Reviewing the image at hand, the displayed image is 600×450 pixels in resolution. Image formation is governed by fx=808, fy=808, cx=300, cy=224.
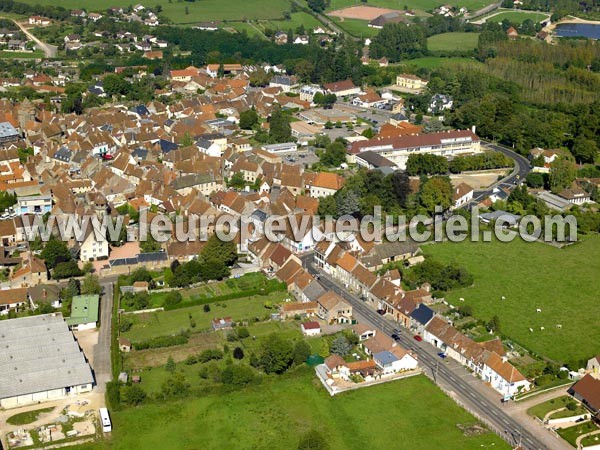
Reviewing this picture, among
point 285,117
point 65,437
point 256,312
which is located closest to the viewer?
point 65,437

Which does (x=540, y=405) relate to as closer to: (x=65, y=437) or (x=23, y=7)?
(x=65, y=437)

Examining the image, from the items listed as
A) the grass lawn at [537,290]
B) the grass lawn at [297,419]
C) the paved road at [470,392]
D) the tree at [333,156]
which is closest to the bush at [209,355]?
the grass lawn at [297,419]

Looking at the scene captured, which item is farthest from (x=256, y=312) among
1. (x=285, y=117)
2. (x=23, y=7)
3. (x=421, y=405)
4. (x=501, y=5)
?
(x=501, y=5)

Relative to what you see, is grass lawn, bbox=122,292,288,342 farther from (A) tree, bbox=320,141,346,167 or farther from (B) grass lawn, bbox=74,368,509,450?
(A) tree, bbox=320,141,346,167

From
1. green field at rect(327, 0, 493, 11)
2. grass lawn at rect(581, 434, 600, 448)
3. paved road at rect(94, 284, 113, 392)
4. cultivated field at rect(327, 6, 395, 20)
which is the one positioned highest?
green field at rect(327, 0, 493, 11)

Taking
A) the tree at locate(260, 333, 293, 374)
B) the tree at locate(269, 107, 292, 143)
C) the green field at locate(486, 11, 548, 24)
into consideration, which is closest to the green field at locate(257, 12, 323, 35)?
the green field at locate(486, 11, 548, 24)

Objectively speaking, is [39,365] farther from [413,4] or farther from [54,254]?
[413,4]
